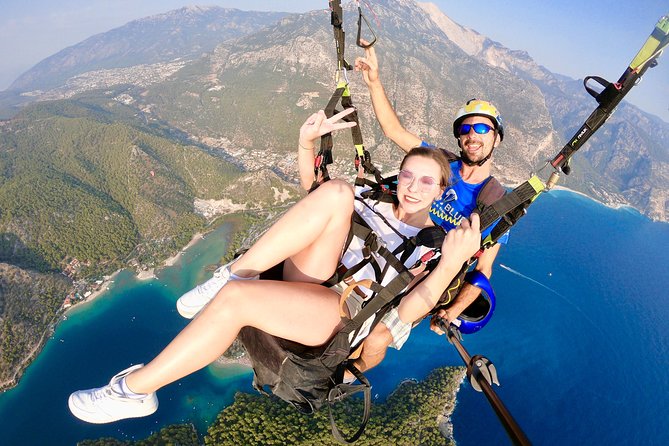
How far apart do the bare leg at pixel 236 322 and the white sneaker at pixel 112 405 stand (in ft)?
0.35

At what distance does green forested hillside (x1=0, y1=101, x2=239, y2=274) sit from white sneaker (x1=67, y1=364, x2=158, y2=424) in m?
49.2

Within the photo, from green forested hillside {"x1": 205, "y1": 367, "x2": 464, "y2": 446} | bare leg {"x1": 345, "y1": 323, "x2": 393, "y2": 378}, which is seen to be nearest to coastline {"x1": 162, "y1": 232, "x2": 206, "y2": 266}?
green forested hillside {"x1": 205, "y1": 367, "x2": 464, "y2": 446}

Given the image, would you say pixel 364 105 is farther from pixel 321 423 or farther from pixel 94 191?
pixel 321 423

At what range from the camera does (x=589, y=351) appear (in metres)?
43.6

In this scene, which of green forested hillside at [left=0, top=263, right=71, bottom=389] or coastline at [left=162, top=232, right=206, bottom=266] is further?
coastline at [left=162, top=232, right=206, bottom=266]

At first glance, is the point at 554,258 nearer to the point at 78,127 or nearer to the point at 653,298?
the point at 653,298

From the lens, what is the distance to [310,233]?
8.04 ft

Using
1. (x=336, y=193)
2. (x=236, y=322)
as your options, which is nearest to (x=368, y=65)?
(x=336, y=193)

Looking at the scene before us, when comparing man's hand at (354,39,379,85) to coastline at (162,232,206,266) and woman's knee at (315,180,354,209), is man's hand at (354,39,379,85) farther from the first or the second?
coastline at (162,232,206,266)

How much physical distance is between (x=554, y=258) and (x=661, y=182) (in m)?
76.6

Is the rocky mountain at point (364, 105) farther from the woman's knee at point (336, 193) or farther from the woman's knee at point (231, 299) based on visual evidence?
the woman's knee at point (231, 299)

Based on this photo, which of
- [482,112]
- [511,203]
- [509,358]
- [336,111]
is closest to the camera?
[511,203]

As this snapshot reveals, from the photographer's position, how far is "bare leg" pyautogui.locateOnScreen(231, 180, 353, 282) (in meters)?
2.42

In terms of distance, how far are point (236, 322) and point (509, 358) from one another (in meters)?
44.3
